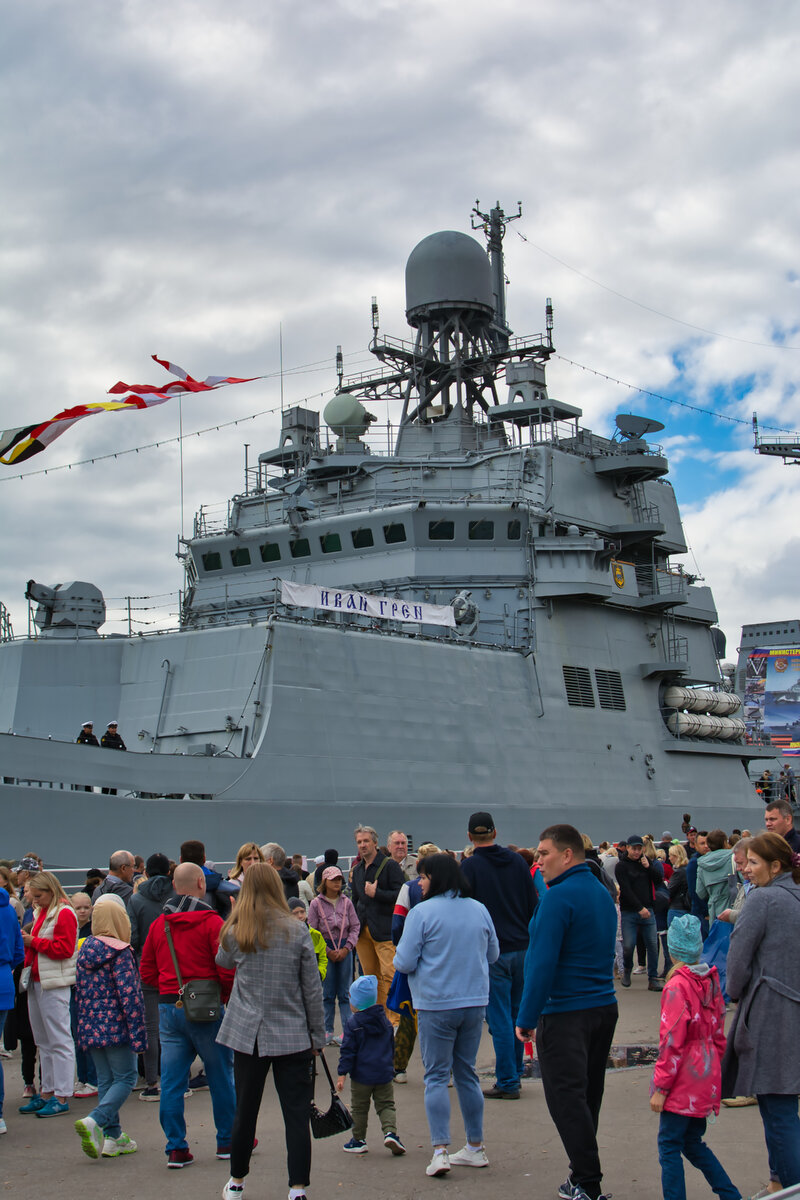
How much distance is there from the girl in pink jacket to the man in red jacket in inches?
86.0

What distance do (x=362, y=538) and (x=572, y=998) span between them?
652 inches

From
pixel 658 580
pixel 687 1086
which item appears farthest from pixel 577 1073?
pixel 658 580

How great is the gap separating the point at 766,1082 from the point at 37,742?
11366mm

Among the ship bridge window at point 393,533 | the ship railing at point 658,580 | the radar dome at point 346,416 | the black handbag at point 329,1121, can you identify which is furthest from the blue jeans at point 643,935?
the radar dome at point 346,416

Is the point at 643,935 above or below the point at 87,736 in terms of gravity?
below

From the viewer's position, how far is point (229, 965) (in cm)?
514

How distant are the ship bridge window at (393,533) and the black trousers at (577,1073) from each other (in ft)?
52.8

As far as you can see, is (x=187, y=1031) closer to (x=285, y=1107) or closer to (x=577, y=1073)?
(x=285, y=1107)

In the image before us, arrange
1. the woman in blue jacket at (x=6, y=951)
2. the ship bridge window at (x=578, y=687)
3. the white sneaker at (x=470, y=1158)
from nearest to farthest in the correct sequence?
the white sneaker at (x=470, y=1158), the woman in blue jacket at (x=6, y=951), the ship bridge window at (x=578, y=687)

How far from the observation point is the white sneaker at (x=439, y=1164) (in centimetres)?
523

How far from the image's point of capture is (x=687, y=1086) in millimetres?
4535

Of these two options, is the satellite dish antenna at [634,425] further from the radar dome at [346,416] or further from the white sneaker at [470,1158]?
the white sneaker at [470,1158]

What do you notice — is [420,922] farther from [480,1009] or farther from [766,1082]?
[766,1082]

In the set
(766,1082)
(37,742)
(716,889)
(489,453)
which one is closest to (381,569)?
(489,453)
